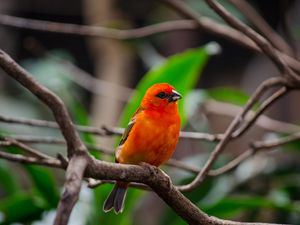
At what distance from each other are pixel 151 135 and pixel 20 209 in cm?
99

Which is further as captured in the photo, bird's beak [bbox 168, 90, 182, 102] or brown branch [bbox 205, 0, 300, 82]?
bird's beak [bbox 168, 90, 182, 102]

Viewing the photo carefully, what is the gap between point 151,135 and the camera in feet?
8.06

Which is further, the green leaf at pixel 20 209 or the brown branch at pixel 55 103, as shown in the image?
the green leaf at pixel 20 209

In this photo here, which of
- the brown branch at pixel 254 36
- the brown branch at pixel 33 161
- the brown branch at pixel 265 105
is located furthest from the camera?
the brown branch at pixel 265 105

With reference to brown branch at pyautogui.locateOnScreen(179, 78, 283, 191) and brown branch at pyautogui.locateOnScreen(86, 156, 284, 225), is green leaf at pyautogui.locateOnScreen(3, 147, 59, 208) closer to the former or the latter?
brown branch at pyautogui.locateOnScreen(179, 78, 283, 191)

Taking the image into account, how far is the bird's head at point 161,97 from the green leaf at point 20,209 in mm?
877

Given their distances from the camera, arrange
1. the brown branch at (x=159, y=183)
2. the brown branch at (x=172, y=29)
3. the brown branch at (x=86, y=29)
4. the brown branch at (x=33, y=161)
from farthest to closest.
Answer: the brown branch at (x=86, y=29) → the brown branch at (x=172, y=29) → the brown branch at (x=33, y=161) → the brown branch at (x=159, y=183)

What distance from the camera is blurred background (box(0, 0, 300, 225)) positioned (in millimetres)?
3170

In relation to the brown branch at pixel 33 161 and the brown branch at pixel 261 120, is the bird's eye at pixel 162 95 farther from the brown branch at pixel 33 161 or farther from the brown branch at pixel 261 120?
the brown branch at pixel 33 161

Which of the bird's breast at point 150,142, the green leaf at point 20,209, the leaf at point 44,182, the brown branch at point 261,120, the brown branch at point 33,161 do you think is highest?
the bird's breast at point 150,142

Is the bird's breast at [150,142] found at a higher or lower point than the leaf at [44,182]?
higher

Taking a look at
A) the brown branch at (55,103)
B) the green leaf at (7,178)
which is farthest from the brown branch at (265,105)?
the green leaf at (7,178)

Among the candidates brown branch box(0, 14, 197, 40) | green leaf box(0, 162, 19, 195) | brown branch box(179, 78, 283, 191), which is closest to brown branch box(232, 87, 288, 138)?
brown branch box(179, 78, 283, 191)

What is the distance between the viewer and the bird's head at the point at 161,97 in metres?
2.63
